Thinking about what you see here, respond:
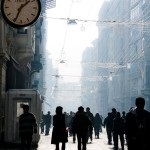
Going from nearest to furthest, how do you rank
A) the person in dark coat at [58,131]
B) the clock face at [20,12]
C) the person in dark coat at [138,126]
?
the person in dark coat at [138,126] → the clock face at [20,12] → the person in dark coat at [58,131]

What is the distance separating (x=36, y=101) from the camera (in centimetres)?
2059

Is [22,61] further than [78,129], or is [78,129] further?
[22,61]

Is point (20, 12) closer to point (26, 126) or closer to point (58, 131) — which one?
point (26, 126)

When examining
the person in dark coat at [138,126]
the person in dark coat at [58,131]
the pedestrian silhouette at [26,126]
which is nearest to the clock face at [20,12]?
the person in dark coat at [138,126]

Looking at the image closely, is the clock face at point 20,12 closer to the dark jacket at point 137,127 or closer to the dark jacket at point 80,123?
the dark jacket at point 137,127

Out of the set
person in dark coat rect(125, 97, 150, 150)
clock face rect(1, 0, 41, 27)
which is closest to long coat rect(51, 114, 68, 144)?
clock face rect(1, 0, 41, 27)

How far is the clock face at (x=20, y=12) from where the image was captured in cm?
1059

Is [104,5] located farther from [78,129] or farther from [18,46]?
[78,129]

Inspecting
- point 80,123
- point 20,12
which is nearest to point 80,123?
point 80,123

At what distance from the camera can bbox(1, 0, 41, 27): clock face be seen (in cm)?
1059

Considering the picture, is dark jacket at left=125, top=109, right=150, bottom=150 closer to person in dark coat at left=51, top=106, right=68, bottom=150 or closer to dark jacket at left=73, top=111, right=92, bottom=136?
person in dark coat at left=51, top=106, right=68, bottom=150

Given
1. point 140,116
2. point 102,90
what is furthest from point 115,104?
point 140,116

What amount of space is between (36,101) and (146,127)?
12.2 meters

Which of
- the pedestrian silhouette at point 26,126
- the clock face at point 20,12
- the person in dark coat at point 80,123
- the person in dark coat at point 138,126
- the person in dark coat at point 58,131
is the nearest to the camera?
the person in dark coat at point 138,126
